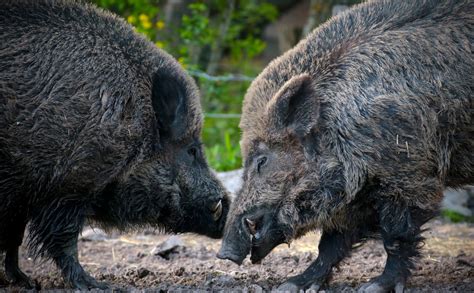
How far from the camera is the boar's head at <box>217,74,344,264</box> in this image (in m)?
6.23

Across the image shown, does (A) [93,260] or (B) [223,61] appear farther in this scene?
(B) [223,61]

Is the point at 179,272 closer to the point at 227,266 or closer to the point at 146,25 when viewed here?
the point at 227,266

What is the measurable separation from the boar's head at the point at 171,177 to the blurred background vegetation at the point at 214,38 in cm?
359

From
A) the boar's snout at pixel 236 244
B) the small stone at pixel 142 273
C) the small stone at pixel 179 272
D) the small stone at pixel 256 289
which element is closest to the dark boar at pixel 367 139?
the boar's snout at pixel 236 244

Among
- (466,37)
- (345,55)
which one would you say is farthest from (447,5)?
(345,55)

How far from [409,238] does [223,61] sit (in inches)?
489

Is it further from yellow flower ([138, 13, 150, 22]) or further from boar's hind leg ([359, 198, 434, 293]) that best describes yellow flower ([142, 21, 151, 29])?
boar's hind leg ([359, 198, 434, 293])

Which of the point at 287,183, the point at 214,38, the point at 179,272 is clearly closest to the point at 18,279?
the point at 179,272

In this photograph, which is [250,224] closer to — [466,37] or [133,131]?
[133,131]

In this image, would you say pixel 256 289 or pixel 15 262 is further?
pixel 15 262

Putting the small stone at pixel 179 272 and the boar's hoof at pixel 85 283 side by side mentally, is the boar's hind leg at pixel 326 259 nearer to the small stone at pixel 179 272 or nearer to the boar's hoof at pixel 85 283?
the small stone at pixel 179 272

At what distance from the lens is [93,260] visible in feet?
26.8

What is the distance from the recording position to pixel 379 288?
6160 millimetres

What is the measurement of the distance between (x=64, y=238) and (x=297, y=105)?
2.02 m
